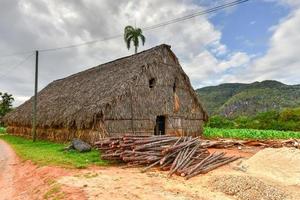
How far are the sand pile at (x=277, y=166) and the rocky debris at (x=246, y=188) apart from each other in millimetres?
1308

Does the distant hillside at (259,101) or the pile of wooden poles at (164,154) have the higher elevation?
the distant hillside at (259,101)

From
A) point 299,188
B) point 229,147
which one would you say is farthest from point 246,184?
point 229,147

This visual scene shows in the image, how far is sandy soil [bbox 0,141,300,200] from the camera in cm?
967

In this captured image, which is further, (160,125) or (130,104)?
(160,125)

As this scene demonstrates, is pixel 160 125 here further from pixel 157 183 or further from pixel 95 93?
pixel 157 183

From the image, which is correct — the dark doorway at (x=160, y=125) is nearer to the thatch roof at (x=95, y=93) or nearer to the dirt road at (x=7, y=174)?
the thatch roof at (x=95, y=93)

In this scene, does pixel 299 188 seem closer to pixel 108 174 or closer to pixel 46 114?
pixel 108 174

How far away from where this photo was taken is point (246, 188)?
10.1 m

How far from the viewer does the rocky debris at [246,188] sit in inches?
375

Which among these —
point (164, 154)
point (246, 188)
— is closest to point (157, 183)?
point (246, 188)

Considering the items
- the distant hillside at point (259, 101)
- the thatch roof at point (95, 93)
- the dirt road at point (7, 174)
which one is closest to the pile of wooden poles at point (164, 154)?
the dirt road at point (7, 174)

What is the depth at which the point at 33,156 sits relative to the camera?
17562 mm

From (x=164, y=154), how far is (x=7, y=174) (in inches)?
291

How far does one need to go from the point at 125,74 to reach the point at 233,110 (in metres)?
89.6
